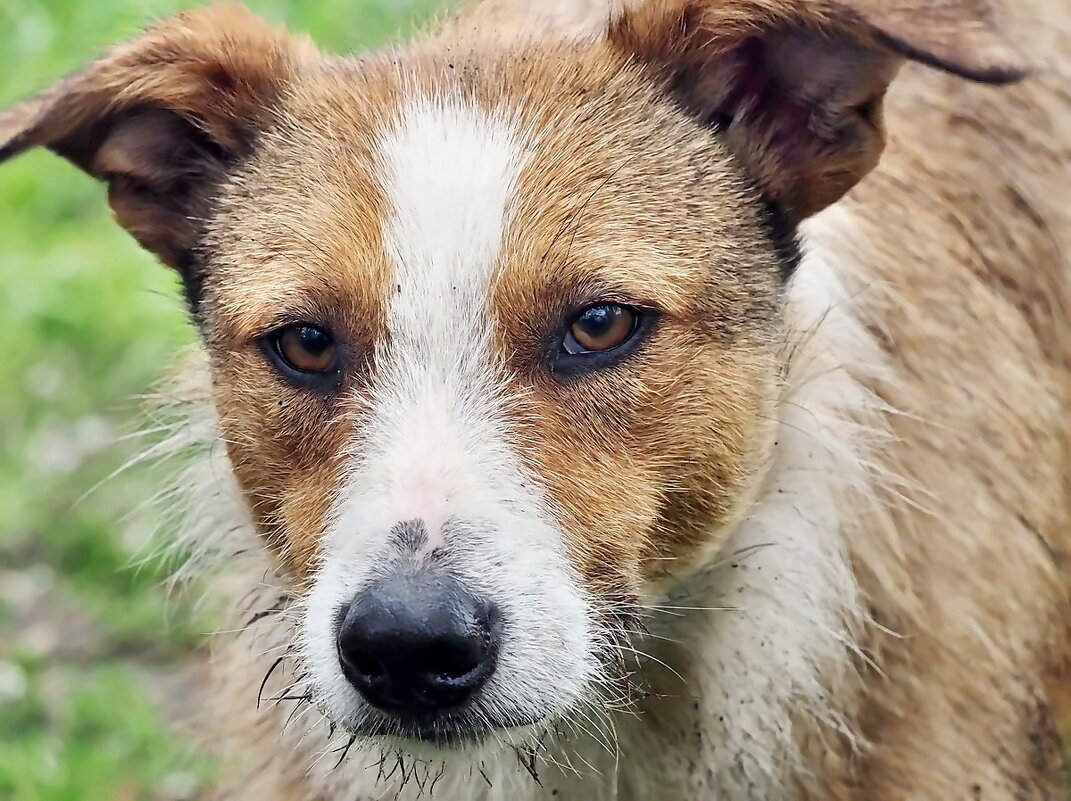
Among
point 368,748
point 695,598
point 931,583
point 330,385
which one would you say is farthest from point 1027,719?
point 330,385

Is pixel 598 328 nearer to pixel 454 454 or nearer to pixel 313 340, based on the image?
pixel 454 454

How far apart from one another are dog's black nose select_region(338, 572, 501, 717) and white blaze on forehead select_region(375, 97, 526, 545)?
0.26 meters

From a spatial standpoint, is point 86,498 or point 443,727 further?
point 86,498

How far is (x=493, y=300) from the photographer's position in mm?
2945

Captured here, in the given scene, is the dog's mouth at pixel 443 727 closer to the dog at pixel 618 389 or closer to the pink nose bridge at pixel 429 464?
the dog at pixel 618 389

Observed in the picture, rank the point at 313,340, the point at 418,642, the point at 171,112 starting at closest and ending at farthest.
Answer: the point at 418,642 < the point at 313,340 < the point at 171,112

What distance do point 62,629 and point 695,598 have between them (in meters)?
2.86

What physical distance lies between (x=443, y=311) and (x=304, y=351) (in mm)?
328

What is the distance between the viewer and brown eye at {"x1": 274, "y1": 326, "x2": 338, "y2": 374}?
3.07 meters

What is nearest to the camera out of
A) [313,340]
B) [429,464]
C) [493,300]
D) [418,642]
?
[418,642]

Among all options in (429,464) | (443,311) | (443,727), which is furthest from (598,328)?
(443,727)

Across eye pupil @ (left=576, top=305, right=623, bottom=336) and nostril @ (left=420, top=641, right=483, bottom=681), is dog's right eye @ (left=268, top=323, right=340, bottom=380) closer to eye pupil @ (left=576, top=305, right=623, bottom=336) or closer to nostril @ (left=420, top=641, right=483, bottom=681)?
eye pupil @ (left=576, top=305, right=623, bottom=336)

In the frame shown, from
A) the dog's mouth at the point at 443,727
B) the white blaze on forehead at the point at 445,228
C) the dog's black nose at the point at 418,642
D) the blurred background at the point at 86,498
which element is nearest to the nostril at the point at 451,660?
the dog's black nose at the point at 418,642

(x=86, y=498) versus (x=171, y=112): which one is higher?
(x=171, y=112)
